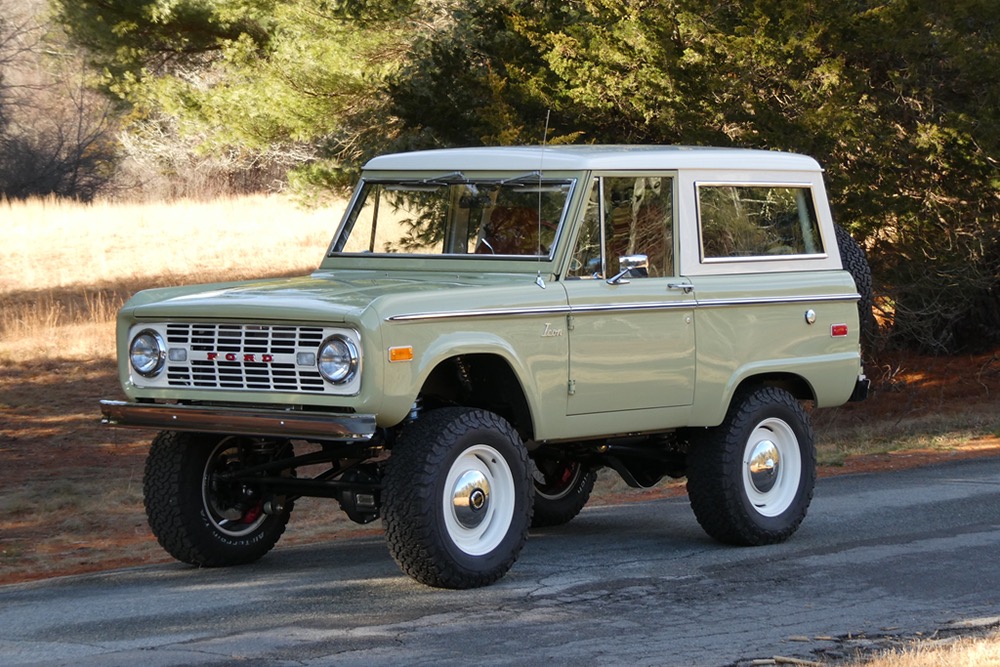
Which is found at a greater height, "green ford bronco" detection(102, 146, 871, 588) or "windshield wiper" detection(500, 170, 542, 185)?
"windshield wiper" detection(500, 170, 542, 185)

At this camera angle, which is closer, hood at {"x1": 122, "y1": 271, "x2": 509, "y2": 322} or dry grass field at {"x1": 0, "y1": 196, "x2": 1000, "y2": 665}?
hood at {"x1": 122, "y1": 271, "x2": 509, "y2": 322}

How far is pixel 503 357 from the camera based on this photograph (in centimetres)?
749

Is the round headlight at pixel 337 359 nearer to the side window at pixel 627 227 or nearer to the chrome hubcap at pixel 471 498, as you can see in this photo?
the chrome hubcap at pixel 471 498

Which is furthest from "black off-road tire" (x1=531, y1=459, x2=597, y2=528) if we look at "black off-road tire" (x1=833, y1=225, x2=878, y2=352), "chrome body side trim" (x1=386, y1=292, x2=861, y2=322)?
"black off-road tire" (x1=833, y1=225, x2=878, y2=352)

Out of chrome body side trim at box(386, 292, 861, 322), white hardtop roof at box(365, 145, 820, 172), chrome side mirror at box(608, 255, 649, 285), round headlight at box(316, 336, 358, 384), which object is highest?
white hardtop roof at box(365, 145, 820, 172)

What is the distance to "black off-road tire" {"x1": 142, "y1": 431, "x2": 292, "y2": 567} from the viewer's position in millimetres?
7895

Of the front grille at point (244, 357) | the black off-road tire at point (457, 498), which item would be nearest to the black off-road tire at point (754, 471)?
the black off-road tire at point (457, 498)

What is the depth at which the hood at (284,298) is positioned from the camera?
7012 mm

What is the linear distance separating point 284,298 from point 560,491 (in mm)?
3255

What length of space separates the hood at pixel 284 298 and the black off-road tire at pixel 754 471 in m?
1.78

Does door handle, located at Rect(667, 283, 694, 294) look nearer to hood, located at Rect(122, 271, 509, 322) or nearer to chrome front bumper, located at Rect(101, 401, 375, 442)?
hood, located at Rect(122, 271, 509, 322)

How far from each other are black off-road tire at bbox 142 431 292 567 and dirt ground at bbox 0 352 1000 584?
2.99 ft

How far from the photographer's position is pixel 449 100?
1730 cm

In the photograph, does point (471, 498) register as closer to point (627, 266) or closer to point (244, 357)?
point (244, 357)
